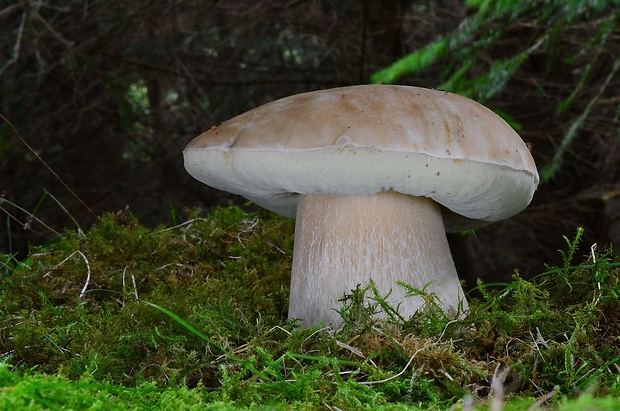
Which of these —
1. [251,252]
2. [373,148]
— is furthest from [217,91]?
[373,148]

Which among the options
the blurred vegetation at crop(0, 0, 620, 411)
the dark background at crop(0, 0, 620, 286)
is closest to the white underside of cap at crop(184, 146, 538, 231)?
the blurred vegetation at crop(0, 0, 620, 411)

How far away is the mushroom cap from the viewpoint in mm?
1434

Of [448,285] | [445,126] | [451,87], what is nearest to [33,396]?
[445,126]

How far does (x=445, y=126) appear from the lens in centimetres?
150

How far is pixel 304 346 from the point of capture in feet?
4.94

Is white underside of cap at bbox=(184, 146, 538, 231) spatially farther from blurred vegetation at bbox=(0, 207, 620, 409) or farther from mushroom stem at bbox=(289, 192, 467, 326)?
blurred vegetation at bbox=(0, 207, 620, 409)

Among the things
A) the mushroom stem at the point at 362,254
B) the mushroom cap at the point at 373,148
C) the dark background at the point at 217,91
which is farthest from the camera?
the dark background at the point at 217,91

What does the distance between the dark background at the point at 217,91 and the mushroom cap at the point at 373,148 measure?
204cm

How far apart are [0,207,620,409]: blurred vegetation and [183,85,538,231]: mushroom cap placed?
31 centimetres

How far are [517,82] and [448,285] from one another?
3356 millimetres

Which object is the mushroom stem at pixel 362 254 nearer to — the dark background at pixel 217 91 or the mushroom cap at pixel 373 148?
the mushroom cap at pixel 373 148

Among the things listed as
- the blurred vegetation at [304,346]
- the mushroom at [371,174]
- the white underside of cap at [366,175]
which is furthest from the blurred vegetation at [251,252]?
the white underside of cap at [366,175]

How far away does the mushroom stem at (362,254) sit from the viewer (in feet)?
5.65

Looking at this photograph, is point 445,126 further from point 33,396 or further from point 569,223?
point 569,223
